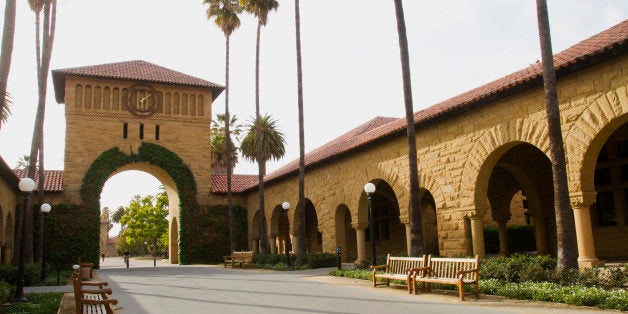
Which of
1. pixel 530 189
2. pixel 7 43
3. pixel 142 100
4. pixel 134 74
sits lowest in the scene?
pixel 530 189

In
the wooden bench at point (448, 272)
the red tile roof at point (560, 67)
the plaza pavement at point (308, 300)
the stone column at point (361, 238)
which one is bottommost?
the plaza pavement at point (308, 300)

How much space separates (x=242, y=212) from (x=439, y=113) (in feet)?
66.4

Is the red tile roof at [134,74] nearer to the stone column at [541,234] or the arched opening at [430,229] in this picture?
the arched opening at [430,229]

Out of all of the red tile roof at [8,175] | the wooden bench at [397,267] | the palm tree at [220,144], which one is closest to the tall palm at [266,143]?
the palm tree at [220,144]

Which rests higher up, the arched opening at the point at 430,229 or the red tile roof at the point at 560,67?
the red tile roof at the point at 560,67

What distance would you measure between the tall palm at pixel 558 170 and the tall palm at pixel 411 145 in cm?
425

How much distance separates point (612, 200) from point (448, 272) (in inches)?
380

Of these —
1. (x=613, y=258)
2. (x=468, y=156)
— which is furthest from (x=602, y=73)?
(x=613, y=258)

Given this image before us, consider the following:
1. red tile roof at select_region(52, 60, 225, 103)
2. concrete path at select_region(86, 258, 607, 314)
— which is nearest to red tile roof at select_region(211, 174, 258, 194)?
red tile roof at select_region(52, 60, 225, 103)

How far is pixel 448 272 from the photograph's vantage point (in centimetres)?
1131

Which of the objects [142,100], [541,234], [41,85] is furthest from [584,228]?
[142,100]

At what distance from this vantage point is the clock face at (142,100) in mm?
30922

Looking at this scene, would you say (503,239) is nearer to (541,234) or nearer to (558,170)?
(541,234)

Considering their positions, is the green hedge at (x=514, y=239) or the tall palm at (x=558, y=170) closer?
the tall palm at (x=558, y=170)
